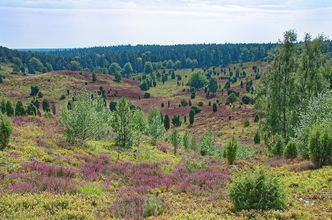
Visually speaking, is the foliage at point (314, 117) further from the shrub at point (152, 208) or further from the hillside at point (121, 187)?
the shrub at point (152, 208)

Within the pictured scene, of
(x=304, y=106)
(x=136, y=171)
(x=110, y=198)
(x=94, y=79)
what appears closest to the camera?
(x=110, y=198)

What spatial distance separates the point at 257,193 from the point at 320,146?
10773 mm

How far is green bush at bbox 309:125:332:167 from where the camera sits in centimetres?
2259

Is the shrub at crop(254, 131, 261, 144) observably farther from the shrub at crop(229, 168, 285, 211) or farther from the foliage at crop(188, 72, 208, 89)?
the foliage at crop(188, 72, 208, 89)

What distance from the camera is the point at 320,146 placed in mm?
23000

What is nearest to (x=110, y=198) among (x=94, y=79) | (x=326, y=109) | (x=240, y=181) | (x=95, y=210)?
(x=95, y=210)

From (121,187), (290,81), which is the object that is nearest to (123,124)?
(121,187)

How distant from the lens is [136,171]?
22.6 m

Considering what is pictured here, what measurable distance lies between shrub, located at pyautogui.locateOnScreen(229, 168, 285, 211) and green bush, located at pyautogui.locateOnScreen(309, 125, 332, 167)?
973cm

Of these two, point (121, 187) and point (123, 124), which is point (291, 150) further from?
point (121, 187)

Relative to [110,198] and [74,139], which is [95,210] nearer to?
[110,198]

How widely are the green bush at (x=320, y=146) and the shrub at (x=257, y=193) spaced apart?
973 centimetres

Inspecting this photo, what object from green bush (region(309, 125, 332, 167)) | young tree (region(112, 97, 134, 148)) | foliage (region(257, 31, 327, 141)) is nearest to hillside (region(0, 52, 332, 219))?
green bush (region(309, 125, 332, 167))

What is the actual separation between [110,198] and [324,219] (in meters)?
7.98
